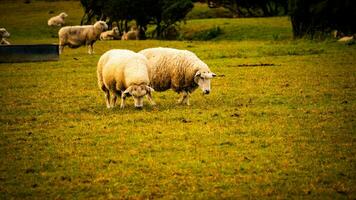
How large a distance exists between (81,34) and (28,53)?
22.4ft

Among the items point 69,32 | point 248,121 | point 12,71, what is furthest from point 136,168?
point 69,32

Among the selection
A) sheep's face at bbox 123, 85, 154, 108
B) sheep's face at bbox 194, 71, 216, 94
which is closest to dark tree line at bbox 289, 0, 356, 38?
sheep's face at bbox 194, 71, 216, 94

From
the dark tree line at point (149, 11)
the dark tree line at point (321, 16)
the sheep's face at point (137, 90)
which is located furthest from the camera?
the dark tree line at point (149, 11)

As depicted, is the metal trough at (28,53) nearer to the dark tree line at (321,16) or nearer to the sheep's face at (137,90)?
the sheep's face at (137,90)

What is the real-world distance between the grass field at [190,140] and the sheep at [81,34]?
42.8ft

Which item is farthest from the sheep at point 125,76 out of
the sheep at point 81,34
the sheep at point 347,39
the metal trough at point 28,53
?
the sheep at point 347,39

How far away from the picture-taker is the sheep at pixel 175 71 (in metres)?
16.7

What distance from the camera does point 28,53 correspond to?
3077cm

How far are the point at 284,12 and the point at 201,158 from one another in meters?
58.6

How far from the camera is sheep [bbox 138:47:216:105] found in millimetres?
16688

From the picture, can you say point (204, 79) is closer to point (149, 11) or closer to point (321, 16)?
point (321, 16)

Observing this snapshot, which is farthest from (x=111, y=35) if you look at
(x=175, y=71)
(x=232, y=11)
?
(x=175, y=71)

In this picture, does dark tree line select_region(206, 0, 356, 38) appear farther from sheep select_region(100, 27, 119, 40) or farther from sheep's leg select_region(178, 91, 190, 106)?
sheep's leg select_region(178, 91, 190, 106)

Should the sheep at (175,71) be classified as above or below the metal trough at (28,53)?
above
